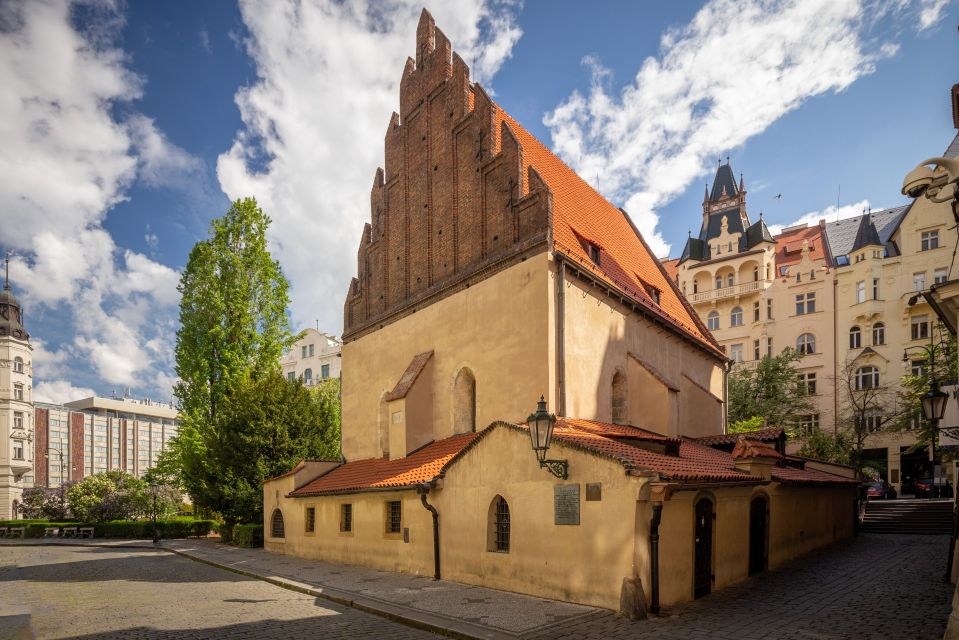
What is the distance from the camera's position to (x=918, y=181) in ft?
28.3

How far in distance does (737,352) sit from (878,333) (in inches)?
355

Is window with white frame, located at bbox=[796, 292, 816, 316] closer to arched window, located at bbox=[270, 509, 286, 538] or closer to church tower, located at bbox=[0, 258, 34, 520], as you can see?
arched window, located at bbox=[270, 509, 286, 538]

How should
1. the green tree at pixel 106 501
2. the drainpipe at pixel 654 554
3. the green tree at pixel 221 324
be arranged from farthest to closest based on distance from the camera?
the green tree at pixel 106 501 → the green tree at pixel 221 324 → the drainpipe at pixel 654 554

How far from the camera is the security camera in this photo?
8594mm

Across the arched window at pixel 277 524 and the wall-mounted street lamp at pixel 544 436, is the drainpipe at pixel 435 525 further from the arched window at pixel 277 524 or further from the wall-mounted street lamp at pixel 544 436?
the arched window at pixel 277 524

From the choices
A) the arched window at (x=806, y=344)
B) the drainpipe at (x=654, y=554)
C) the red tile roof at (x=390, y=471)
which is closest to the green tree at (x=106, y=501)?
the red tile roof at (x=390, y=471)

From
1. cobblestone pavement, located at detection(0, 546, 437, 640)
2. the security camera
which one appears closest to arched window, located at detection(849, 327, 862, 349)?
the security camera

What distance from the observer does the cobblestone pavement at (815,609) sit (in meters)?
8.77

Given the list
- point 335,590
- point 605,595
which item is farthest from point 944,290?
point 335,590

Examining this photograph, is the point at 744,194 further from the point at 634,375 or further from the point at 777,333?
the point at 634,375

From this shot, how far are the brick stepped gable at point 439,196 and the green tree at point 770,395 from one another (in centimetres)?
2457

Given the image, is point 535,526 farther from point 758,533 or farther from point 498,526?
point 758,533

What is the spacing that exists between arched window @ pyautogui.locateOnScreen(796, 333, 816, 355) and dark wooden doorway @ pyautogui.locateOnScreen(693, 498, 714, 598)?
116 feet

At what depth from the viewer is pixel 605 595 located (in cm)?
1020
